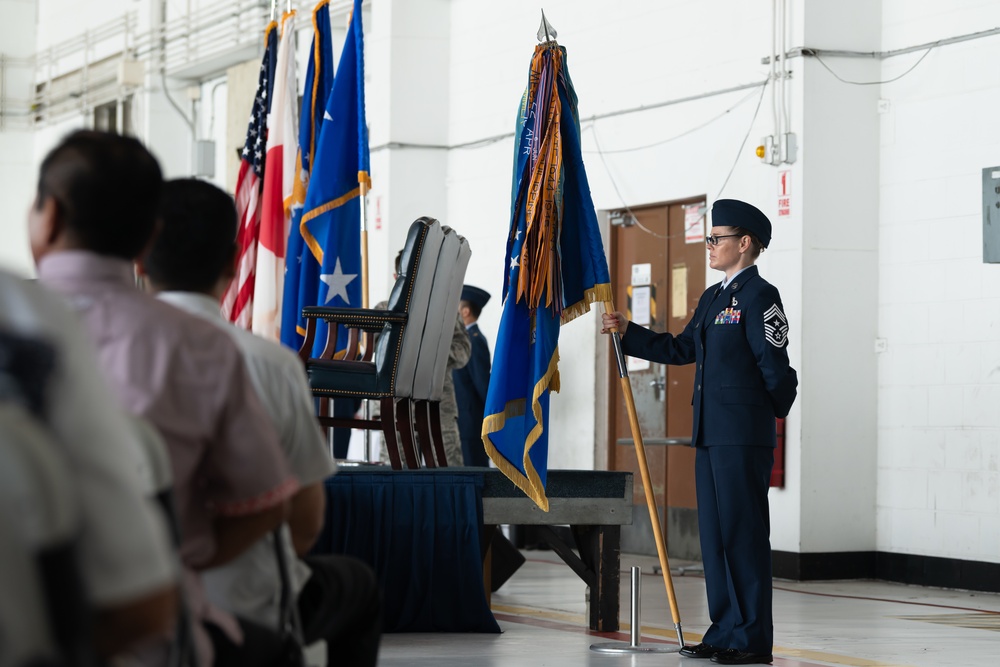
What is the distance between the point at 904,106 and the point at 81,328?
7.05 meters

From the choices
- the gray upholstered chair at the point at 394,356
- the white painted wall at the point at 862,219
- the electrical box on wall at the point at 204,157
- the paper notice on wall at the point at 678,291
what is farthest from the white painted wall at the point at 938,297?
the electrical box on wall at the point at 204,157

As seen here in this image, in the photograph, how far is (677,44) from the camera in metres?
8.79

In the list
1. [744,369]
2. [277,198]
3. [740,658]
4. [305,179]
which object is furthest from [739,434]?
[277,198]

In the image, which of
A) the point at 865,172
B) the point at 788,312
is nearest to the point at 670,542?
the point at 788,312

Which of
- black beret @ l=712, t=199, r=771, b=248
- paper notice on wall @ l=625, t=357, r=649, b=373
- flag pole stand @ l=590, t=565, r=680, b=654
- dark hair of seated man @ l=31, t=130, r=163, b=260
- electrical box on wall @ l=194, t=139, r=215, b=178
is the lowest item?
flag pole stand @ l=590, t=565, r=680, b=654

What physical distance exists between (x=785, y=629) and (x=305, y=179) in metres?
3.39

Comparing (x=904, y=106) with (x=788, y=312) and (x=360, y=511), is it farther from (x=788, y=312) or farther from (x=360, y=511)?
(x=360, y=511)

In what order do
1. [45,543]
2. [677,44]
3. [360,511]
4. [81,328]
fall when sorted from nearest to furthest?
[45,543], [81,328], [360,511], [677,44]

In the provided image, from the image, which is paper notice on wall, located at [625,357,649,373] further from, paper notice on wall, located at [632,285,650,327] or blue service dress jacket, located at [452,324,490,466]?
blue service dress jacket, located at [452,324,490,466]

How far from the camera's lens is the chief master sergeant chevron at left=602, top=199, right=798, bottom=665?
4.75m

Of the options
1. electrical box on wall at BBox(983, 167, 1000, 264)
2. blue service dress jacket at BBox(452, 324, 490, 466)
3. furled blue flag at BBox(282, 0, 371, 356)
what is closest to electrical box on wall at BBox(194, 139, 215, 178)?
blue service dress jacket at BBox(452, 324, 490, 466)

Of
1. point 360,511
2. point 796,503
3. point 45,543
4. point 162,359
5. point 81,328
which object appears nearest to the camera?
point 45,543

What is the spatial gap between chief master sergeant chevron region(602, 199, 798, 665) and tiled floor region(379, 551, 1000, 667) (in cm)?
16

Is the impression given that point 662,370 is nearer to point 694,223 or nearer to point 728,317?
point 694,223
